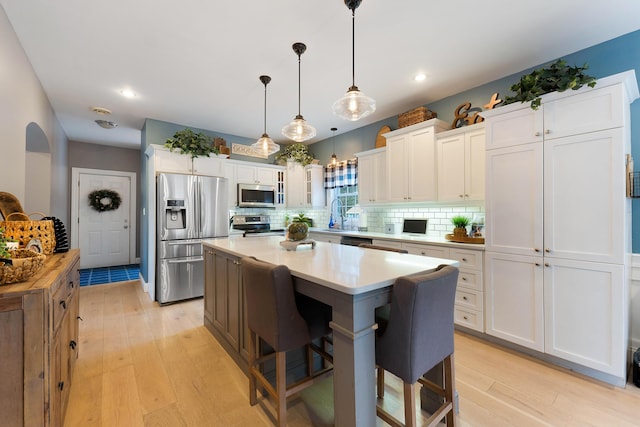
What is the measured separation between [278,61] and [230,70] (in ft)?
1.76

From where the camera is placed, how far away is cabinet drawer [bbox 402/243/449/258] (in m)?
2.90

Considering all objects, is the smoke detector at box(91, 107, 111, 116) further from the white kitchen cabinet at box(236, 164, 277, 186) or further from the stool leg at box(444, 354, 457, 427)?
the stool leg at box(444, 354, 457, 427)

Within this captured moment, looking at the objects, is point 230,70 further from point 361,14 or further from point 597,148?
point 597,148

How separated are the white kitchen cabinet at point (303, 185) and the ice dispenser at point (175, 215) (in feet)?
6.42

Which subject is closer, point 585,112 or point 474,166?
point 585,112

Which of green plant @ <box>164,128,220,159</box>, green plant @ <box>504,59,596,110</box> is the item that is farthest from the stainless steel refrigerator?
green plant @ <box>504,59,596,110</box>

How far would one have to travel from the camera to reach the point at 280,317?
4.76 feet

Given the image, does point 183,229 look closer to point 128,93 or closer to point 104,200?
point 128,93

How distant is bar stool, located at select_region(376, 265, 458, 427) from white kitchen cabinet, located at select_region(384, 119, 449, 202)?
2.21m

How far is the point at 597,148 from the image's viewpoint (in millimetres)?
2012

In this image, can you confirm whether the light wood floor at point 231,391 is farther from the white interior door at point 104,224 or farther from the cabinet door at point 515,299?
the white interior door at point 104,224

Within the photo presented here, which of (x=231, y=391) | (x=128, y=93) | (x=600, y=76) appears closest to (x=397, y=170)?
(x=600, y=76)

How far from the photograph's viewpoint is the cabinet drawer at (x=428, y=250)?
114 inches

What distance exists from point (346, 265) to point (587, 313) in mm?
1958
